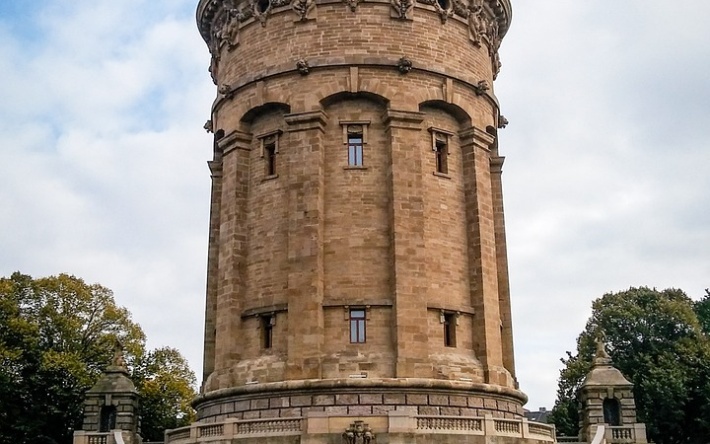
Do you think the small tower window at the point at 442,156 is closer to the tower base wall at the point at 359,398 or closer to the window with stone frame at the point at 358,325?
the window with stone frame at the point at 358,325

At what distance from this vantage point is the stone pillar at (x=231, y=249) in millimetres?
28062

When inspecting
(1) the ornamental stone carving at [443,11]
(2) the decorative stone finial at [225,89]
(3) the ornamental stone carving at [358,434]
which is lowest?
(3) the ornamental stone carving at [358,434]

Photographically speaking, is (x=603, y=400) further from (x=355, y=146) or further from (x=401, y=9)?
(x=401, y=9)

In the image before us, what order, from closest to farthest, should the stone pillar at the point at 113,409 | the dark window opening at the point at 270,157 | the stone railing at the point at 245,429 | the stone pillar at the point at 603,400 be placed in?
the stone railing at the point at 245,429
the dark window opening at the point at 270,157
the stone pillar at the point at 603,400
the stone pillar at the point at 113,409

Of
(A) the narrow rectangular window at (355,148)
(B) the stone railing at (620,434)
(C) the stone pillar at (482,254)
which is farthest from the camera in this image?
(B) the stone railing at (620,434)

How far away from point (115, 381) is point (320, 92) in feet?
44.8

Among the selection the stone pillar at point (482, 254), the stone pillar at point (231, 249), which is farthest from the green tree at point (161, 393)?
the stone pillar at point (482, 254)

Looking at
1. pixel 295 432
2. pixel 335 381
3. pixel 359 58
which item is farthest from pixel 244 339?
pixel 359 58

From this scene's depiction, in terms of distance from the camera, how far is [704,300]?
59.9 meters

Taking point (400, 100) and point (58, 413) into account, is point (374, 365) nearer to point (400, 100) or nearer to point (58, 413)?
point (400, 100)

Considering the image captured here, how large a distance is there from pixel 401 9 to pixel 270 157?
682cm

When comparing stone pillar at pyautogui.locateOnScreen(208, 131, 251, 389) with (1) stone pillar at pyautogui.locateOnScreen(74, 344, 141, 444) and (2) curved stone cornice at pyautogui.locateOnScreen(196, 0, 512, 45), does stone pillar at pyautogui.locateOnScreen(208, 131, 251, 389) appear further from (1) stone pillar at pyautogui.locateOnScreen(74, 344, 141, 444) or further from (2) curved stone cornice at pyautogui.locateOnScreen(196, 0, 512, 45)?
(2) curved stone cornice at pyautogui.locateOnScreen(196, 0, 512, 45)

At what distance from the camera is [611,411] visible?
32.0 meters

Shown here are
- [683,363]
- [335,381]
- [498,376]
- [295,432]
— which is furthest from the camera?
[683,363]
